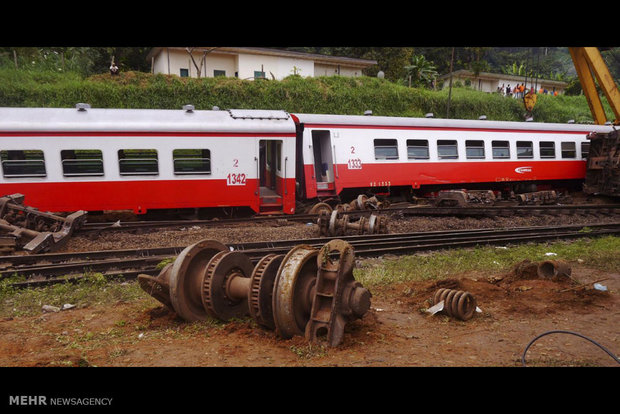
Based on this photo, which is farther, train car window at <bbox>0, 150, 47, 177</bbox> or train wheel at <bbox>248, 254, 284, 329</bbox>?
train car window at <bbox>0, 150, 47, 177</bbox>

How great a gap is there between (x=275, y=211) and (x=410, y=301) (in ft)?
25.6

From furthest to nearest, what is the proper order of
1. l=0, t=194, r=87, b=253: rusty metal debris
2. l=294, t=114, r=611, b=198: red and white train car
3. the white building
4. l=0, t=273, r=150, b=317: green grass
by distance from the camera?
1. the white building
2. l=294, t=114, r=611, b=198: red and white train car
3. l=0, t=194, r=87, b=253: rusty metal debris
4. l=0, t=273, r=150, b=317: green grass

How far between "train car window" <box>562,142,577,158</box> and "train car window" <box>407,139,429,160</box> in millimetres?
7242

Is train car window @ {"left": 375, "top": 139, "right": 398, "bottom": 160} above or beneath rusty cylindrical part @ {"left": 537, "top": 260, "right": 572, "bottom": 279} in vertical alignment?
above

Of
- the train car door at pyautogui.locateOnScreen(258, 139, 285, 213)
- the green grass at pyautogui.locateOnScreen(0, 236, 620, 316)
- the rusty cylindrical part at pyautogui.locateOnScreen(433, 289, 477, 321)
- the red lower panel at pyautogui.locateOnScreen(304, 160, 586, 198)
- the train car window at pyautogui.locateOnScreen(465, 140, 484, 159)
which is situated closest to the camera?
the rusty cylindrical part at pyautogui.locateOnScreen(433, 289, 477, 321)

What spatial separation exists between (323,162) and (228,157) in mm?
3524

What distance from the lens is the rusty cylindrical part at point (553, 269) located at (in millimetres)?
6660

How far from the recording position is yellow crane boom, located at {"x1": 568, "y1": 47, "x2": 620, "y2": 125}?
18.0 metres

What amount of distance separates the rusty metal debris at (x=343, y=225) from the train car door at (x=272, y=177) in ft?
10.4

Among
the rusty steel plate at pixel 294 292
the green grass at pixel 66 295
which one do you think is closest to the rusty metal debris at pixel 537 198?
the rusty steel plate at pixel 294 292

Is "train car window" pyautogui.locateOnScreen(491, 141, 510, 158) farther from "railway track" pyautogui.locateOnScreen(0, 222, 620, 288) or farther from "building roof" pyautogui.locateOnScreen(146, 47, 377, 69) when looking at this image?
"building roof" pyautogui.locateOnScreen(146, 47, 377, 69)

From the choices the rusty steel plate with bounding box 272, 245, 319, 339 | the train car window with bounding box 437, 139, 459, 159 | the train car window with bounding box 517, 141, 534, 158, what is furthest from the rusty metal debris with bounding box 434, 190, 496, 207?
the rusty steel plate with bounding box 272, 245, 319, 339

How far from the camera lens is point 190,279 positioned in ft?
16.4

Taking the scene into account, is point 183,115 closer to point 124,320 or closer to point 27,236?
point 27,236
